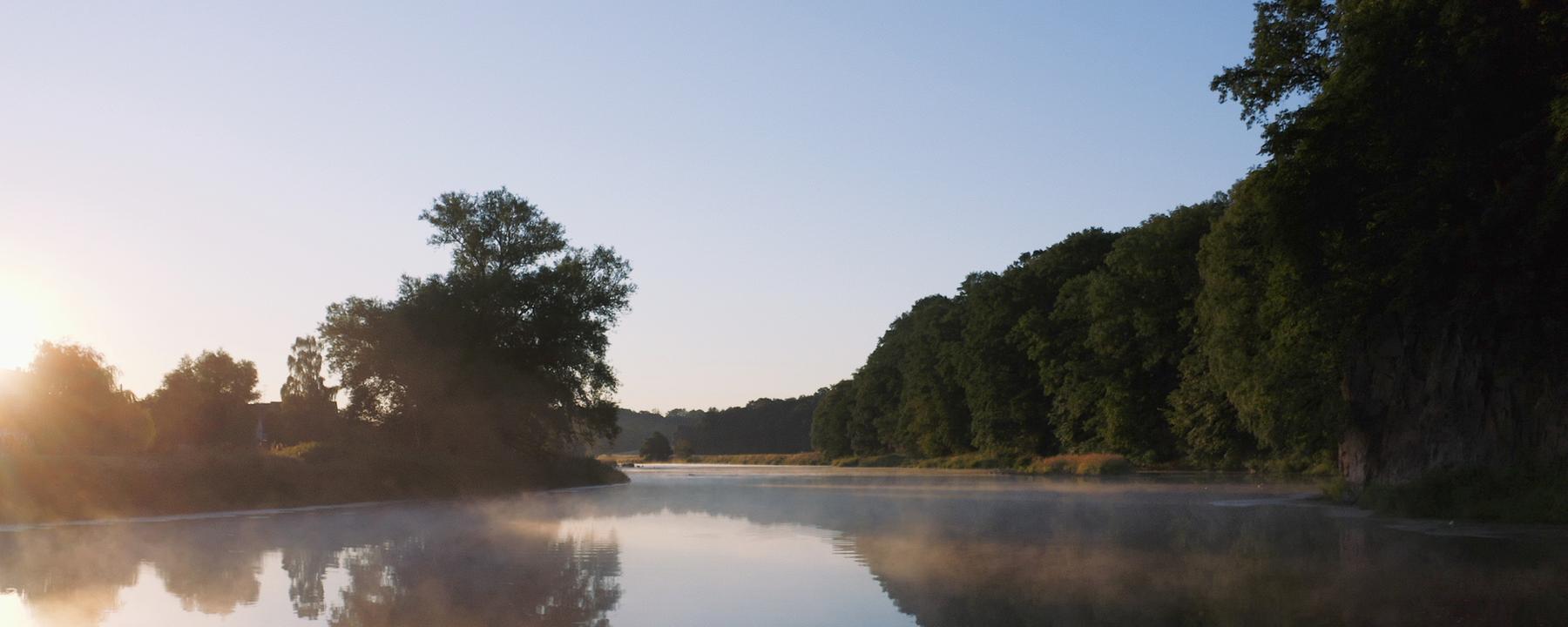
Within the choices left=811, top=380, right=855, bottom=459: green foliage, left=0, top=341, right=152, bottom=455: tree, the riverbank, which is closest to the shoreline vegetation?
left=0, top=341, right=152, bottom=455: tree

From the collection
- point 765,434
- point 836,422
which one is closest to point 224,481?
point 836,422

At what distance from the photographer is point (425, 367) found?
51062 mm

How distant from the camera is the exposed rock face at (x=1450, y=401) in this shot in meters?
23.2

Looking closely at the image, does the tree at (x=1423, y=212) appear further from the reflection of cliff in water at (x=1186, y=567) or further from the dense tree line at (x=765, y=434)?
the dense tree line at (x=765, y=434)

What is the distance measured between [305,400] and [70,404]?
1838 inches

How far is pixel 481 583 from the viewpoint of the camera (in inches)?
526

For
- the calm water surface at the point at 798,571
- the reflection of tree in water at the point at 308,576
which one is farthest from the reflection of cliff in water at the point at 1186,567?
the reflection of tree in water at the point at 308,576

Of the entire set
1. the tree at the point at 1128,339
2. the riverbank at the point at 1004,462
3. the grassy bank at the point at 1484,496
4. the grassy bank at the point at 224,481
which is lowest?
the grassy bank at the point at 1484,496

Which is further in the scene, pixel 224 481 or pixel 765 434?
pixel 765 434

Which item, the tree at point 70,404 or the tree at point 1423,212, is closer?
the tree at point 1423,212

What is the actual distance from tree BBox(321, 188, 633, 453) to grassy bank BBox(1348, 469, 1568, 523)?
115ft

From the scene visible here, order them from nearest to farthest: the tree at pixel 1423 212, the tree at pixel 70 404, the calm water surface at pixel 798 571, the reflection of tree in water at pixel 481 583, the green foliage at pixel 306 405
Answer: the reflection of tree in water at pixel 481 583 < the calm water surface at pixel 798 571 < the tree at pixel 1423 212 < the tree at pixel 70 404 < the green foliage at pixel 306 405

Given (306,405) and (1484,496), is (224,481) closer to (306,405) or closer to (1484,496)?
(1484,496)

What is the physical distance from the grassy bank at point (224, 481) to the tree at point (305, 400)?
464 inches
